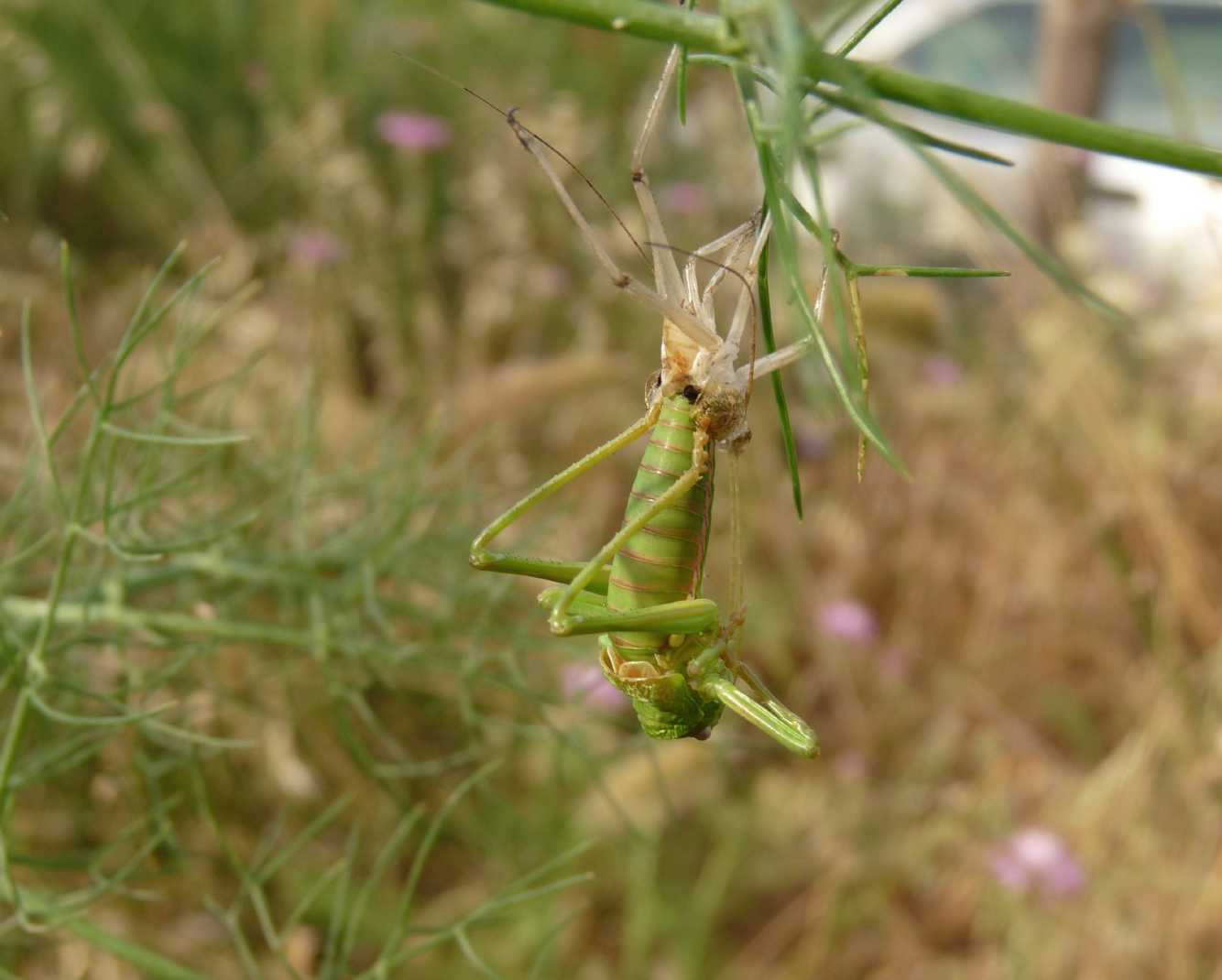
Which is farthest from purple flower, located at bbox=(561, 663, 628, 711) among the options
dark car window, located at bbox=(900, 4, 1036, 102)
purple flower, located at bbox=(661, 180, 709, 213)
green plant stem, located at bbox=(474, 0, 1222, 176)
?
dark car window, located at bbox=(900, 4, 1036, 102)

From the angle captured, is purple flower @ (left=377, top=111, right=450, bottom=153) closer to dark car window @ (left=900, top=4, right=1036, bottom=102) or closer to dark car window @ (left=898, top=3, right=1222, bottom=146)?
dark car window @ (left=900, top=4, right=1036, bottom=102)

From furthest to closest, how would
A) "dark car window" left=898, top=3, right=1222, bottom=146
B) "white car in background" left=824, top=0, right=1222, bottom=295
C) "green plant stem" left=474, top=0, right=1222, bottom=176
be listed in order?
"dark car window" left=898, top=3, right=1222, bottom=146 < "white car in background" left=824, top=0, right=1222, bottom=295 < "green plant stem" left=474, top=0, right=1222, bottom=176

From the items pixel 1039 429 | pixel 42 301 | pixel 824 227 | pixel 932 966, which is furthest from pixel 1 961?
pixel 1039 429

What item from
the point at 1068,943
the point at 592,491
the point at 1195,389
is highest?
the point at 1195,389

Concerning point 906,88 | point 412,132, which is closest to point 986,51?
point 412,132

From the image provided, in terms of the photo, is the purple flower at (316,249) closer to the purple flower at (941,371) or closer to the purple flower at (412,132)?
the purple flower at (412,132)

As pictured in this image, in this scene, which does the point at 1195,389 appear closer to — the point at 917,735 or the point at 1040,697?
the point at 1040,697

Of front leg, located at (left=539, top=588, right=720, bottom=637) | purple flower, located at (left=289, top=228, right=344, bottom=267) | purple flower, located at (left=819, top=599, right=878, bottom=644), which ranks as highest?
front leg, located at (left=539, top=588, right=720, bottom=637)
